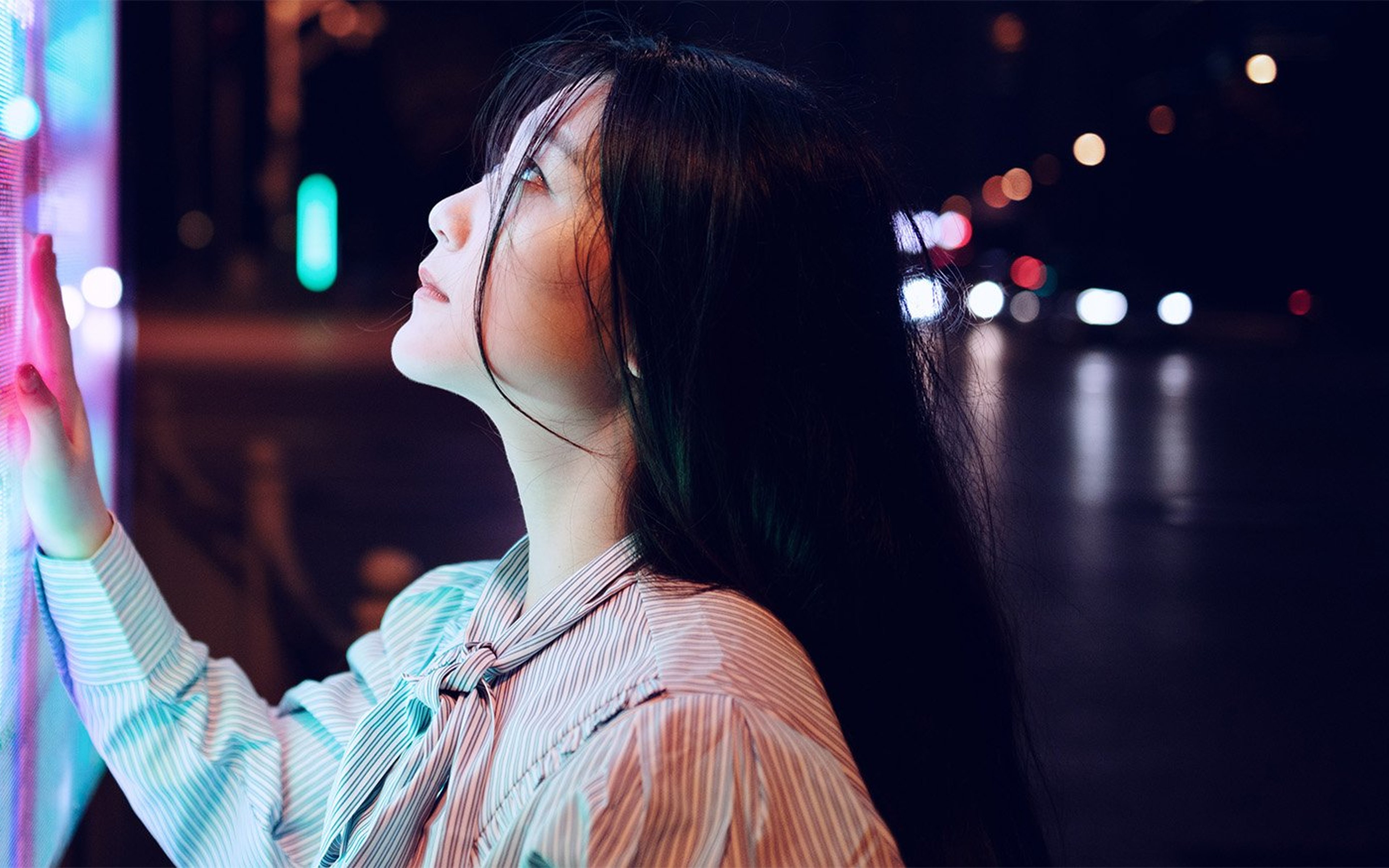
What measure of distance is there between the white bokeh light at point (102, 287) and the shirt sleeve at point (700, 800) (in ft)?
2.38

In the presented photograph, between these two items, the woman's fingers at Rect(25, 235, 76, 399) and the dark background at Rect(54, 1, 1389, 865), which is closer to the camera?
the woman's fingers at Rect(25, 235, 76, 399)

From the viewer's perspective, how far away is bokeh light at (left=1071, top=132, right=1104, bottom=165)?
8.38ft

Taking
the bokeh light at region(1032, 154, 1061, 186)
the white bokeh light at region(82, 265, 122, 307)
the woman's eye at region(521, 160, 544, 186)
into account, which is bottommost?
the white bokeh light at region(82, 265, 122, 307)

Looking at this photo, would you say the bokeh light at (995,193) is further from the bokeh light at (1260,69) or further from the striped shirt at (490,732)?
the striped shirt at (490,732)

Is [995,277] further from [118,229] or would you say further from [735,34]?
[118,229]

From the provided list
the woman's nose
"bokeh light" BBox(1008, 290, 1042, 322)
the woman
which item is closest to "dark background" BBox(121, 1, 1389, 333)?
"bokeh light" BBox(1008, 290, 1042, 322)

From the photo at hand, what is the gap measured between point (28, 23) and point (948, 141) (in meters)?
1.82

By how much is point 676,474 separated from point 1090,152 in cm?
195

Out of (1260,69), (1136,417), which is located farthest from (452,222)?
(1136,417)

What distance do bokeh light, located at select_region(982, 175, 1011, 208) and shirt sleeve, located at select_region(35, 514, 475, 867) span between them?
1.81m

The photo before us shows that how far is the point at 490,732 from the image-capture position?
2.86ft

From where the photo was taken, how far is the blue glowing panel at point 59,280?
893mm

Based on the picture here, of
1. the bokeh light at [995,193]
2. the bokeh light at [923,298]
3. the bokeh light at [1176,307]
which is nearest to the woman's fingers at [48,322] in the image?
the bokeh light at [923,298]

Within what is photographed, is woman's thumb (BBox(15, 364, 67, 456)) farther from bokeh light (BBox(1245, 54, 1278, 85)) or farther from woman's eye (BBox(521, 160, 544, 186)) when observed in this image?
bokeh light (BBox(1245, 54, 1278, 85))
